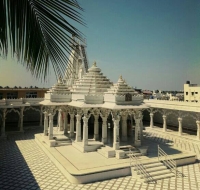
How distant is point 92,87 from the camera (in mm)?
16500

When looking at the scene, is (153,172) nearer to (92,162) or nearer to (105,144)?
(92,162)

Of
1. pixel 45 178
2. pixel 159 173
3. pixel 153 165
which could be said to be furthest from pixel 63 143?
pixel 159 173

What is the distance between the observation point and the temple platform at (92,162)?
1051 cm

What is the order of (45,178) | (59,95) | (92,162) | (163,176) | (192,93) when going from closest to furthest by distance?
(45,178)
(163,176)
(92,162)
(59,95)
(192,93)

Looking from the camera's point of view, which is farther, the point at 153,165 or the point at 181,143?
the point at 181,143

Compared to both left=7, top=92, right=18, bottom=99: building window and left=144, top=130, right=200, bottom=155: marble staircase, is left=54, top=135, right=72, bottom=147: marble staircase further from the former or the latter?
left=7, top=92, right=18, bottom=99: building window

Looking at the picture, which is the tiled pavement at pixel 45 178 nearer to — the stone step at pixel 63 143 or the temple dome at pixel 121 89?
the stone step at pixel 63 143

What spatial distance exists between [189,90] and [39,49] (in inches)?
2025

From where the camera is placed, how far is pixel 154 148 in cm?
1538

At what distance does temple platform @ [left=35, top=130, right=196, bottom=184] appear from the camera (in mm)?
10514

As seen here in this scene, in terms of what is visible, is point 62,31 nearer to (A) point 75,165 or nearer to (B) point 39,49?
(B) point 39,49

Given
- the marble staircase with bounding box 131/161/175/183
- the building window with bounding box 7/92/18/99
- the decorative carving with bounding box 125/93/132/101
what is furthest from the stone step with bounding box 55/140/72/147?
the building window with bounding box 7/92/18/99

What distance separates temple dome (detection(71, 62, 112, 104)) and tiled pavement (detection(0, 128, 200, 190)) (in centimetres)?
533

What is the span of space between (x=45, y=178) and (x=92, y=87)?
8.17 meters
